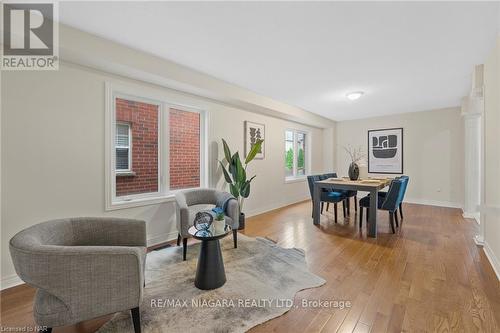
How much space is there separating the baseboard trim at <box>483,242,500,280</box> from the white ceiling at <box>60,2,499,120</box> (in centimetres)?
226

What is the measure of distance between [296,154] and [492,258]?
13.8 ft

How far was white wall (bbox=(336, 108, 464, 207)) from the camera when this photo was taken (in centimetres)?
526

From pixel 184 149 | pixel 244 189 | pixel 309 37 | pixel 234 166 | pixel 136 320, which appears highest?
pixel 309 37

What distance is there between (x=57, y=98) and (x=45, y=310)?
6.63 feet

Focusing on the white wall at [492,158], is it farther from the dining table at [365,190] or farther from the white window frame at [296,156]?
the white window frame at [296,156]

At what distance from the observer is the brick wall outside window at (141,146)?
302 cm

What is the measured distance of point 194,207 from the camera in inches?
133

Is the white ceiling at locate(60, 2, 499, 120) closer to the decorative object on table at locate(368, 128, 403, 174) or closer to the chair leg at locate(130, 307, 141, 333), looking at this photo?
the chair leg at locate(130, 307, 141, 333)

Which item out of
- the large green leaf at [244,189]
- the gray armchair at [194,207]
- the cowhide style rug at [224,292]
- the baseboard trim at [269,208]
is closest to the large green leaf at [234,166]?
the large green leaf at [244,189]

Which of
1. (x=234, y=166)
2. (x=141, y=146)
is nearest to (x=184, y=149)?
(x=141, y=146)

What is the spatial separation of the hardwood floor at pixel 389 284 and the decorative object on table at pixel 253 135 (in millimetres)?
1641

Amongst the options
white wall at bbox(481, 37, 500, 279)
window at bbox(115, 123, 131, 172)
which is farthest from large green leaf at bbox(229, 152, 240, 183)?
white wall at bbox(481, 37, 500, 279)

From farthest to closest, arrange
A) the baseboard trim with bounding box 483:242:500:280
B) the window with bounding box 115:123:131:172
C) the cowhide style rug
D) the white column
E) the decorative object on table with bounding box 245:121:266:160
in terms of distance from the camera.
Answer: the decorative object on table with bounding box 245:121:266:160, the white column, the window with bounding box 115:123:131:172, the baseboard trim with bounding box 483:242:500:280, the cowhide style rug

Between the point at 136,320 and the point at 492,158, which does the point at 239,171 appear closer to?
the point at 136,320
